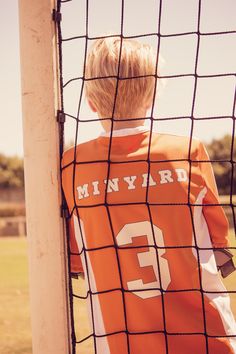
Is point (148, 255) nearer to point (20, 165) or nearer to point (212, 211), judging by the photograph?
point (212, 211)

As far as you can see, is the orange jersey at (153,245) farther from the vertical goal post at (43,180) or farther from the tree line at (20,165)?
the tree line at (20,165)

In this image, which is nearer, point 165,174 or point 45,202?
point 165,174

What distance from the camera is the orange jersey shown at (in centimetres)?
142

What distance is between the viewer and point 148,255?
145 centimetres

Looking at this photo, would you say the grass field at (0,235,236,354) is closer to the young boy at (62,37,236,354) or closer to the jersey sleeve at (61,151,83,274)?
the jersey sleeve at (61,151,83,274)

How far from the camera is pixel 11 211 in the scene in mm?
22062

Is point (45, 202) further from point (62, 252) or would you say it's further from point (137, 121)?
point (137, 121)

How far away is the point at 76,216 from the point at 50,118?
0.30 metres

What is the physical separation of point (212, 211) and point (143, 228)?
0.66ft

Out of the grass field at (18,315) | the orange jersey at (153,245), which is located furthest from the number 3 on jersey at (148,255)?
the grass field at (18,315)

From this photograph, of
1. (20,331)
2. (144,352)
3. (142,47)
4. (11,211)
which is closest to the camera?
(144,352)

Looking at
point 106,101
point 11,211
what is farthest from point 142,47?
point 11,211

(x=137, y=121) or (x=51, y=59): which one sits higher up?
(x=51, y=59)

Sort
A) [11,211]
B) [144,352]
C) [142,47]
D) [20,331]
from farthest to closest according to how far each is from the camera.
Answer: [11,211] → [20,331] → [142,47] → [144,352]
